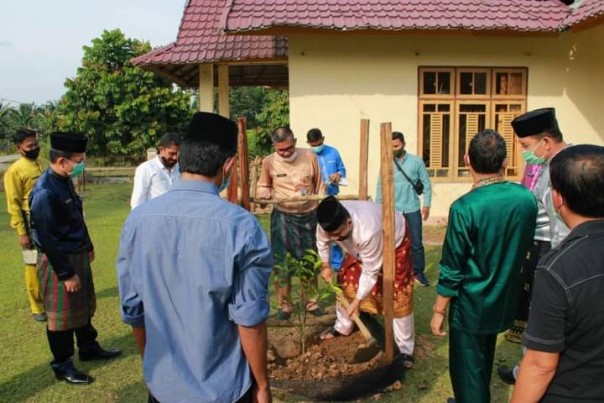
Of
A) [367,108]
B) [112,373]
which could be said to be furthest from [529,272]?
A: [367,108]

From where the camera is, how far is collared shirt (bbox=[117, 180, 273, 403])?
5.74 ft

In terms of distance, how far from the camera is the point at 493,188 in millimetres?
2709

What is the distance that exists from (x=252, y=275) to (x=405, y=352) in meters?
2.49

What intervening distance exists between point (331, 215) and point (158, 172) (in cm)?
201

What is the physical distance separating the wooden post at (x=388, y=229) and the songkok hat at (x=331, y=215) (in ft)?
1.11

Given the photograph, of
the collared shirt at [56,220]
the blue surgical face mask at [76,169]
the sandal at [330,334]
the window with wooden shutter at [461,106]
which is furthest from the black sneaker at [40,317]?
the window with wooden shutter at [461,106]

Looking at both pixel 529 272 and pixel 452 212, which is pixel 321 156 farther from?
pixel 452 212

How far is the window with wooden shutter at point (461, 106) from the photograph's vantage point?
871 cm

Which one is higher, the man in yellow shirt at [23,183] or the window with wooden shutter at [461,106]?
the window with wooden shutter at [461,106]

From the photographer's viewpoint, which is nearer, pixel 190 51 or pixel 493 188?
pixel 493 188

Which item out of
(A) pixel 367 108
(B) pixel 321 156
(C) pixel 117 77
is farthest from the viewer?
(C) pixel 117 77

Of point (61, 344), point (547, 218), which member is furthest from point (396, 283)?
point (61, 344)

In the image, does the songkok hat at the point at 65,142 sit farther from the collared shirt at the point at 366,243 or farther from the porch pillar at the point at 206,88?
the porch pillar at the point at 206,88

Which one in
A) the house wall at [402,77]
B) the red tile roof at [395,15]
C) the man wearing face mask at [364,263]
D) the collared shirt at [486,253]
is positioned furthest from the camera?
the house wall at [402,77]
